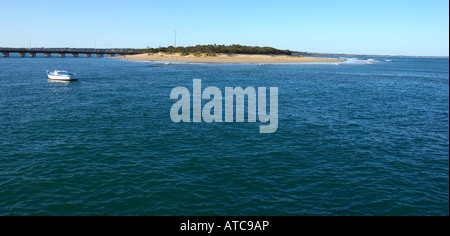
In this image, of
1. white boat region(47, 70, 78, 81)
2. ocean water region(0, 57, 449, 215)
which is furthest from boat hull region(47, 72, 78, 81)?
ocean water region(0, 57, 449, 215)

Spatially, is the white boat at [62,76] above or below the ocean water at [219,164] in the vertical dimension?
above

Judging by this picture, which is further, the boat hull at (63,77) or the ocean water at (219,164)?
the boat hull at (63,77)

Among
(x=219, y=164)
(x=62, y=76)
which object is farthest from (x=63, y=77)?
(x=219, y=164)

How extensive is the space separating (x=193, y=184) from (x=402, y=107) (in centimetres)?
4425

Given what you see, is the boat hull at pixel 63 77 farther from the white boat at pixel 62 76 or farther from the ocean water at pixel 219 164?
the ocean water at pixel 219 164

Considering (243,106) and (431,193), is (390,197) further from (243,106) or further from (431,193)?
(243,106)

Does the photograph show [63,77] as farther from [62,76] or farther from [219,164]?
[219,164]

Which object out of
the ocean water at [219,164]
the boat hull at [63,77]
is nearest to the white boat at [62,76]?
the boat hull at [63,77]

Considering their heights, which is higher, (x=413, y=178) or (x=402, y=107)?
(x=402, y=107)
